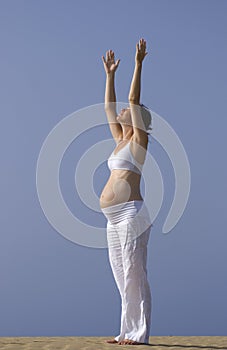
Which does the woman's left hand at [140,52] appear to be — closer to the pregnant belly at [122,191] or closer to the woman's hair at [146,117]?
the woman's hair at [146,117]

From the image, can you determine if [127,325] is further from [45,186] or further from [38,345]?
[45,186]

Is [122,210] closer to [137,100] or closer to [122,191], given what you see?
[122,191]

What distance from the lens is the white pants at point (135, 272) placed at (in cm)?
680

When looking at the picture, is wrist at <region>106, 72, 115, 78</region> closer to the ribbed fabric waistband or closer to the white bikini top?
the white bikini top

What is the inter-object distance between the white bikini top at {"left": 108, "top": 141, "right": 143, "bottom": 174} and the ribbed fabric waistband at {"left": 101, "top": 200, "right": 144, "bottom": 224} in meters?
0.37

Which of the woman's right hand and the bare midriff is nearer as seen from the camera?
the bare midriff

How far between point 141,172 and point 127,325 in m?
1.69

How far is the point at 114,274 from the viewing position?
7.12 meters

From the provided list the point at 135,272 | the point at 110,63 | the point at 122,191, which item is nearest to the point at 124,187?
the point at 122,191

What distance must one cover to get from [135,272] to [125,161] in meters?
1.21

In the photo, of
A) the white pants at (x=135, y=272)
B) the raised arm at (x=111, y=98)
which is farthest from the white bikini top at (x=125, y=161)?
the raised arm at (x=111, y=98)

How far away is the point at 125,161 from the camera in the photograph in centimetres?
695

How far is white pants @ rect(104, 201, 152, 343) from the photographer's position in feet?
22.3

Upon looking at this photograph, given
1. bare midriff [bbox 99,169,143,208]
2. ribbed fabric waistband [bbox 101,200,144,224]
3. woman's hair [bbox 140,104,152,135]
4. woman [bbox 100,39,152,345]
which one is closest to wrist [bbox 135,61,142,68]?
woman [bbox 100,39,152,345]
